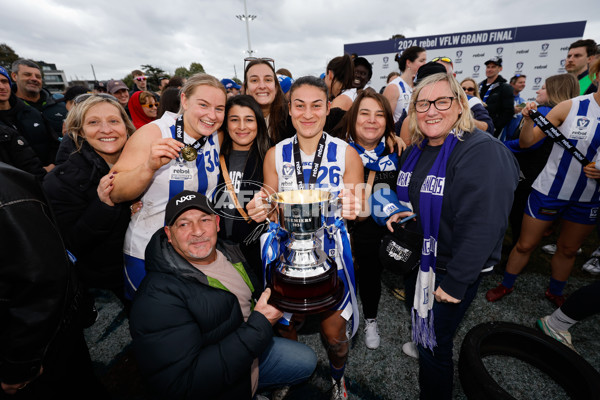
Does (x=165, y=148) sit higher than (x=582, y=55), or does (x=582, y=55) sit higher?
(x=582, y=55)

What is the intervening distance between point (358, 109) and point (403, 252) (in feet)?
4.61

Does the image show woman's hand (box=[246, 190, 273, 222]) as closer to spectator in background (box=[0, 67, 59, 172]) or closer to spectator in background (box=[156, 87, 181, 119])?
spectator in background (box=[156, 87, 181, 119])

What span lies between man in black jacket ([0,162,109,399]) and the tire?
284cm

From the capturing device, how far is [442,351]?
1892 mm

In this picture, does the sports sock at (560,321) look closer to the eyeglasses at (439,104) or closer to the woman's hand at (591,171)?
the woman's hand at (591,171)

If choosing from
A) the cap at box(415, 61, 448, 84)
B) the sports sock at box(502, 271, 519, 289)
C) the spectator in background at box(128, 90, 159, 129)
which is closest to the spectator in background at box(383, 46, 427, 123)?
the cap at box(415, 61, 448, 84)

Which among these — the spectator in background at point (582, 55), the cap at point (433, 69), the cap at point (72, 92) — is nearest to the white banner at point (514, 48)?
the spectator in background at point (582, 55)

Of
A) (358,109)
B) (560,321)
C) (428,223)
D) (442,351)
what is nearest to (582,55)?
(560,321)

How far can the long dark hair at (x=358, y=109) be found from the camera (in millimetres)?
2424

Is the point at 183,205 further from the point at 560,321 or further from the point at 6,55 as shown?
the point at 6,55

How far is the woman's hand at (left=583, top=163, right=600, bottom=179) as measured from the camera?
8.39ft

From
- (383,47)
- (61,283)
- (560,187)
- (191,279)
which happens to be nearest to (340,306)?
(191,279)

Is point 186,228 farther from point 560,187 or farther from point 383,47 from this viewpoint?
point 383,47

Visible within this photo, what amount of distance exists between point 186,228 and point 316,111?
1.35 metres
